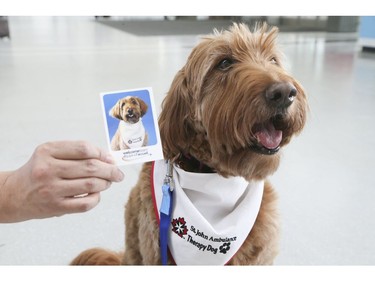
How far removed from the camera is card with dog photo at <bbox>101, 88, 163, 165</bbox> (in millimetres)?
891

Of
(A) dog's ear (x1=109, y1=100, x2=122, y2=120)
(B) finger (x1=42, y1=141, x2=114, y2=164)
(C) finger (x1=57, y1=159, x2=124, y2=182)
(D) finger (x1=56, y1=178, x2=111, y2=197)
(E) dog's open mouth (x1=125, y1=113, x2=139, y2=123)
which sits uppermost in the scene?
(A) dog's ear (x1=109, y1=100, x2=122, y2=120)

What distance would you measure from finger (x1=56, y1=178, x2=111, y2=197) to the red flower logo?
0.57 meters

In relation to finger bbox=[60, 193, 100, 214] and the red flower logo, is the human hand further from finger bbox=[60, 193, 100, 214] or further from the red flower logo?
the red flower logo

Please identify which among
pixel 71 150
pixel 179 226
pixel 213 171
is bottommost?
pixel 179 226

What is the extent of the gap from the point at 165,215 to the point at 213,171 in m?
0.22

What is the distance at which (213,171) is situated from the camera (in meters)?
1.42

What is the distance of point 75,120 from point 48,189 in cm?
251

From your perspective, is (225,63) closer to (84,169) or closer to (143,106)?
(143,106)

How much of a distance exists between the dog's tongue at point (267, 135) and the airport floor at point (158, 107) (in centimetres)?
69

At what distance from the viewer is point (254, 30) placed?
56.2 inches

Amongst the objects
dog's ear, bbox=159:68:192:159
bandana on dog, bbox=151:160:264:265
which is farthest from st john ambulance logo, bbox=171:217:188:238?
dog's ear, bbox=159:68:192:159

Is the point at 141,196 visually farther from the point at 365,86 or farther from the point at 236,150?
the point at 365,86

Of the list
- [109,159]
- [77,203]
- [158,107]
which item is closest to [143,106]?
[109,159]

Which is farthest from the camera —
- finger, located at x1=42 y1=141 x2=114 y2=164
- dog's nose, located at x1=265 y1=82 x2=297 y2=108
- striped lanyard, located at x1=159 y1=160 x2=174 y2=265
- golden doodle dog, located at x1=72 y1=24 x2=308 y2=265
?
striped lanyard, located at x1=159 y1=160 x2=174 y2=265
